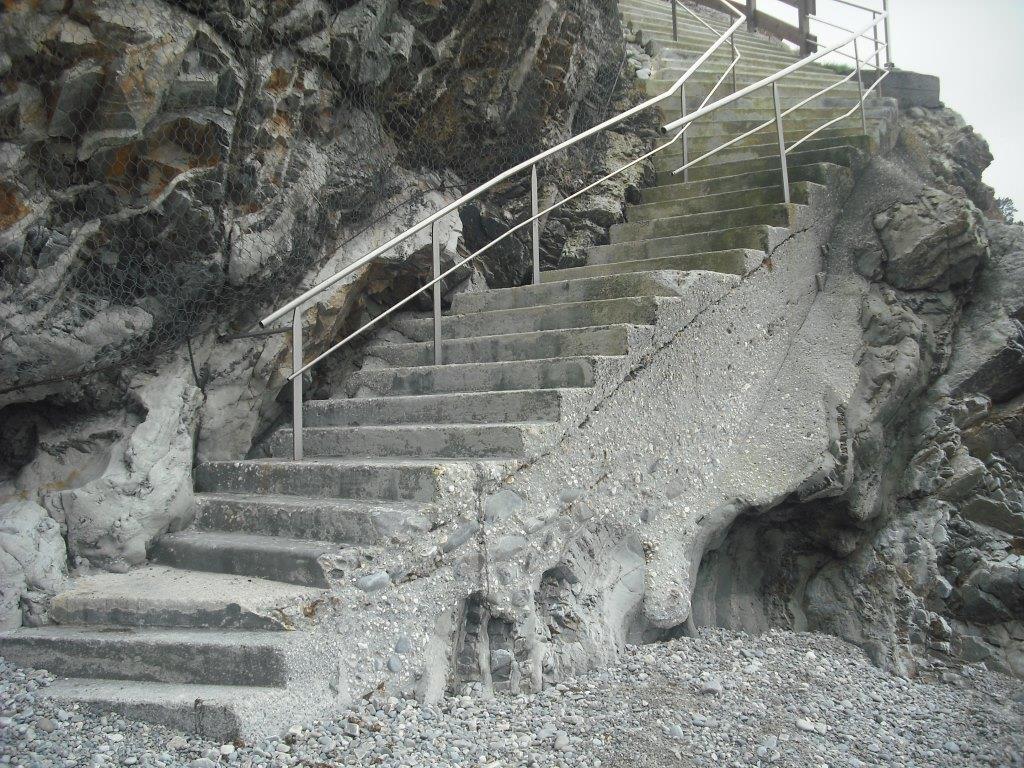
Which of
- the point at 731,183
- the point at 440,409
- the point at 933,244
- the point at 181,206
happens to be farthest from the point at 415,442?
the point at 933,244

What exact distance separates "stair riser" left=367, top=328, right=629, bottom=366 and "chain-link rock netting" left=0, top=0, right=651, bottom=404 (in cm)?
77

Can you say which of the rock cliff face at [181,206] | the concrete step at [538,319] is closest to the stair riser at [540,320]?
the concrete step at [538,319]

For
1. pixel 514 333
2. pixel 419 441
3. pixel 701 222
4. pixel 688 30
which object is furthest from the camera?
pixel 688 30

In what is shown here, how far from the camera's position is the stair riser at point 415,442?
3482mm

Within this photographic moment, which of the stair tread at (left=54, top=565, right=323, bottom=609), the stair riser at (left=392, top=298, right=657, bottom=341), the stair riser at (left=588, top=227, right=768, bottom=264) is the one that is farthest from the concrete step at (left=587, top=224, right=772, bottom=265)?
the stair tread at (left=54, top=565, right=323, bottom=609)

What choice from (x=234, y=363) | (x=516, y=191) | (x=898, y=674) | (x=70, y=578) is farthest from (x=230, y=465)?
(x=898, y=674)

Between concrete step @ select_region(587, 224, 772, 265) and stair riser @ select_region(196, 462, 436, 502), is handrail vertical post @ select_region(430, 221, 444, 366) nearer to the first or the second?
stair riser @ select_region(196, 462, 436, 502)

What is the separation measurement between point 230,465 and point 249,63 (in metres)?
1.84

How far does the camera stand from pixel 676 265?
4.97 meters

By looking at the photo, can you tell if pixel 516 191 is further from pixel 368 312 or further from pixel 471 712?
pixel 471 712

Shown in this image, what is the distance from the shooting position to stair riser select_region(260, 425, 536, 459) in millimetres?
3482

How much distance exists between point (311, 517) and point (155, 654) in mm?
753

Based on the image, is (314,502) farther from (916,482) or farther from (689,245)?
(916,482)

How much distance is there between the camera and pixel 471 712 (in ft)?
9.43
